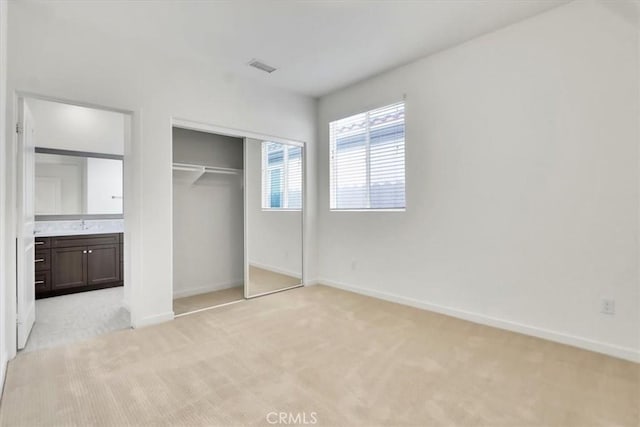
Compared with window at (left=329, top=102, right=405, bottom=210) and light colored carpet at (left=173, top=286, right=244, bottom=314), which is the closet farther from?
window at (left=329, top=102, right=405, bottom=210)

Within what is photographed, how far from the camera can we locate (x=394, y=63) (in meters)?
3.63

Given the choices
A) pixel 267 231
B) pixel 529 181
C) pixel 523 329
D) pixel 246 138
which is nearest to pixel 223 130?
pixel 246 138

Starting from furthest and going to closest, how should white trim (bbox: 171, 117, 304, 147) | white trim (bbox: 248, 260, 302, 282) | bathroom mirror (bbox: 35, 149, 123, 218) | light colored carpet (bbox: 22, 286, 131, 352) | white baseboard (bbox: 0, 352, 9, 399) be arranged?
bathroom mirror (bbox: 35, 149, 123, 218)
white trim (bbox: 248, 260, 302, 282)
white trim (bbox: 171, 117, 304, 147)
light colored carpet (bbox: 22, 286, 131, 352)
white baseboard (bbox: 0, 352, 9, 399)

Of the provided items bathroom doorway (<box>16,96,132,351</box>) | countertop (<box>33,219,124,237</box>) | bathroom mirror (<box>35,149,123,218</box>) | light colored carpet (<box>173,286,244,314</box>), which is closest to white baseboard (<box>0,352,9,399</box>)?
bathroom doorway (<box>16,96,132,351</box>)

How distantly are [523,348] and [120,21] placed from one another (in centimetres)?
441

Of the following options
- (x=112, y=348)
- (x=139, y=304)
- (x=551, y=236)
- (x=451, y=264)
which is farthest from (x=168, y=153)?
(x=551, y=236)

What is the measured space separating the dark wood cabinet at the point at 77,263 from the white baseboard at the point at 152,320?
2.01 m

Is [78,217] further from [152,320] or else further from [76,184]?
[152,320]

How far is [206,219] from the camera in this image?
14.2 ft

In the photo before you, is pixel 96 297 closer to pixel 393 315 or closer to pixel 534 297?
pixel 393 315

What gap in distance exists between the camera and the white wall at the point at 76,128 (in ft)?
14.6

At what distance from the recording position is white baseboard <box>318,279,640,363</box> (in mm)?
2381

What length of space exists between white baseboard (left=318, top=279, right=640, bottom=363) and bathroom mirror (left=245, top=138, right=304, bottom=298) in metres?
1.25

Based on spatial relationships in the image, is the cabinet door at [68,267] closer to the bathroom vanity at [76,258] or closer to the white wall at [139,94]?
the bathroom vanity at [76,258]
